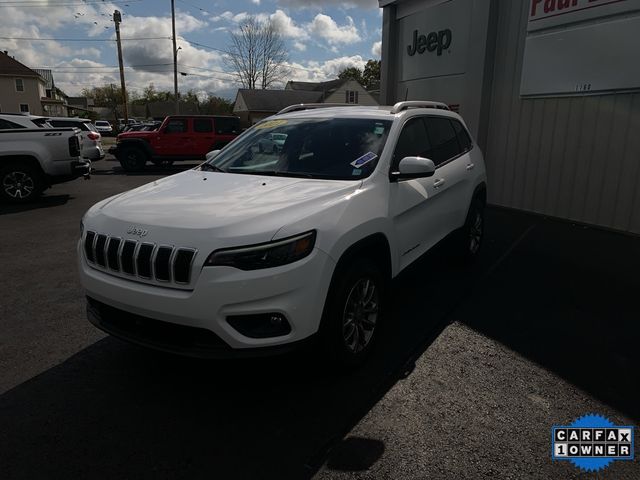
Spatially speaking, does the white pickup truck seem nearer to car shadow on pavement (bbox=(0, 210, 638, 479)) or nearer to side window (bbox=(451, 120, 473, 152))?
car shadow on pavement (bbox=(0, 210, 638, 479))

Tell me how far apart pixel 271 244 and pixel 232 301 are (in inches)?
14.3

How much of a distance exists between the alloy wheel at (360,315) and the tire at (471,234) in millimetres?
2140

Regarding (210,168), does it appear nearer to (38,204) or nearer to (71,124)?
(38,204)

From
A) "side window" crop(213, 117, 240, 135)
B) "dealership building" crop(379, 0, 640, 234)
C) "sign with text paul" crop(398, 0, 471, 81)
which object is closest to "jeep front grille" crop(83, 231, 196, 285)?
"dealership building" crop(379, 0, 640, 234)

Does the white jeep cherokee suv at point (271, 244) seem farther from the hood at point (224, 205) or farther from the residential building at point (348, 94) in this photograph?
the residential building at point (348, 94)

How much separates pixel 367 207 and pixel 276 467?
5.39 feet

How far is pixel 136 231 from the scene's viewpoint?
2646 mm

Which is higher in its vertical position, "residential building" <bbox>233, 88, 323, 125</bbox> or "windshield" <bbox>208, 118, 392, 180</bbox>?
"residential building" <bbox>233, 88, 323, 125</bbox>

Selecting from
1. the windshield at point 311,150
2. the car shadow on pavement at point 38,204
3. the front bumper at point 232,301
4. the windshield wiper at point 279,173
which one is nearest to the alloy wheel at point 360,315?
the front bumper at point 232,301

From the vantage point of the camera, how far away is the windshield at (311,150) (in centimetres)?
347

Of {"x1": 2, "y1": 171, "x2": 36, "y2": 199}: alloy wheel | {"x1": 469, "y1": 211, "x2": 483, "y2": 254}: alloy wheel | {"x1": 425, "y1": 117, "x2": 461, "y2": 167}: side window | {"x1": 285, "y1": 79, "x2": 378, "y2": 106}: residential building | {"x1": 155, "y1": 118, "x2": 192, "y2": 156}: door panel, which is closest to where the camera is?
{"x1": 425, "y1": 117, "x2": 461, "y2": 167}: side window

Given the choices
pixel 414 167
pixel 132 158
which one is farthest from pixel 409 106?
pixel 132 158

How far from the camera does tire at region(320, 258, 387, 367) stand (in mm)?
2740

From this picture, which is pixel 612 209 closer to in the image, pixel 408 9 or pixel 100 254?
pixel 408 9
